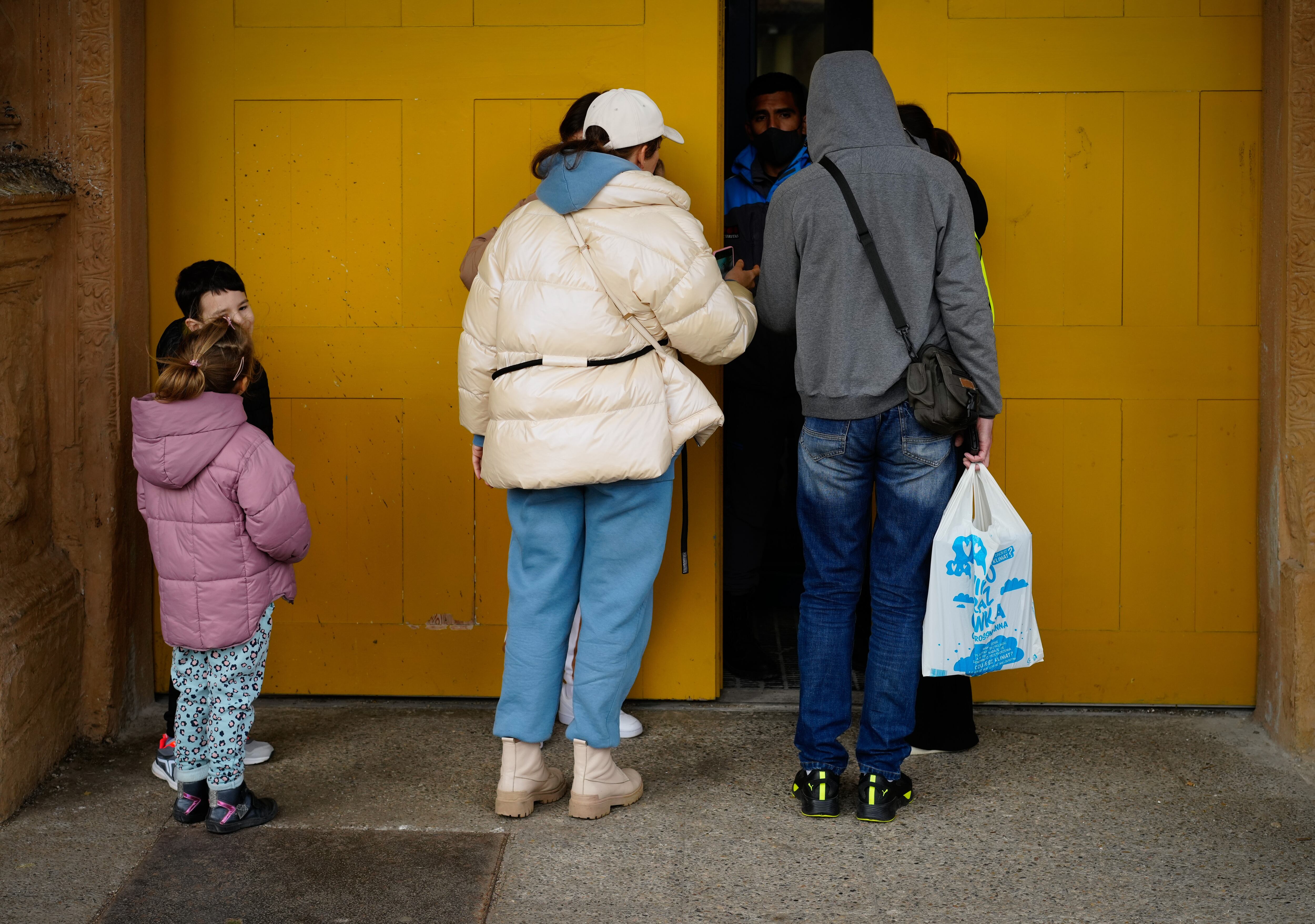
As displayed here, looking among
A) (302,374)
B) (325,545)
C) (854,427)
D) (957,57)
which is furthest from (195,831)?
(957,57)

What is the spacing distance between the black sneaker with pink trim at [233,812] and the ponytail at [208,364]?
1.01m

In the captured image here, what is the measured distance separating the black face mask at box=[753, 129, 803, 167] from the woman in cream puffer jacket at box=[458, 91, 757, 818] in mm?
937

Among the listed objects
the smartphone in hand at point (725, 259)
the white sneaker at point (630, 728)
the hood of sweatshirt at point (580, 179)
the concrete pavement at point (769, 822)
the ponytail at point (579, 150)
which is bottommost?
the concrete pavement at point (769, 822)

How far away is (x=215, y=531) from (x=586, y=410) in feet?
3.14

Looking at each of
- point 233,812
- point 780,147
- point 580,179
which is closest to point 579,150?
point 580,179

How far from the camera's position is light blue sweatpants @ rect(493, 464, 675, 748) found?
11.8ft

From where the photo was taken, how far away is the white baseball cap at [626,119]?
11.6 feet

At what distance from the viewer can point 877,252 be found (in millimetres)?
3422

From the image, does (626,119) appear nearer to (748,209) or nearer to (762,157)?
(748,209)

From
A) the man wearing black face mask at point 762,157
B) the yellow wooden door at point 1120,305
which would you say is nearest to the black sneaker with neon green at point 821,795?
the yellow wooden door at point 1120,305

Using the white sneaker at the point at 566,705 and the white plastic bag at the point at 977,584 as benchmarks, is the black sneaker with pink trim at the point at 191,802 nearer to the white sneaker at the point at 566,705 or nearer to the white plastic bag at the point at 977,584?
Result: the white sneaker at the point at 566,705

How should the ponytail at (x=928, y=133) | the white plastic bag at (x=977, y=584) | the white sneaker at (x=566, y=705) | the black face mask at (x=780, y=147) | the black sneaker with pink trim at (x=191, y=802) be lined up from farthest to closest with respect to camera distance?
the black face mask at (x=780, y=147) < the white sneaker at (x=566, y=705) < the ponytail at (x=928, y=133) < the black sneaker with pink trim at (x=191, y=802) < the white plastic bag at (x=977, y=584)

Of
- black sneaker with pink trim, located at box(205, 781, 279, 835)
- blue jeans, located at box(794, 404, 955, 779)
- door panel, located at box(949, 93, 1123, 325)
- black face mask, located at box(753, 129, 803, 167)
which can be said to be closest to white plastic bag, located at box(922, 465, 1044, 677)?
blue jeans, located at box(794, 404, 955, 779)

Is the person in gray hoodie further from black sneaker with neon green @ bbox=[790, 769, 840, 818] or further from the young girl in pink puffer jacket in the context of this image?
the young girl in pink puffer jacket
